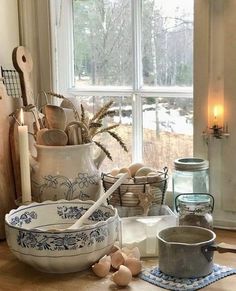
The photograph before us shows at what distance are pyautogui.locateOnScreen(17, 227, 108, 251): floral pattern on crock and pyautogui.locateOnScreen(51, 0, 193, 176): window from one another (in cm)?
51

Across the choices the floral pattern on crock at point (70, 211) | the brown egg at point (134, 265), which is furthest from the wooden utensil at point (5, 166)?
the brown egg at point (134, 265)

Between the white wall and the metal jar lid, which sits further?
the white wall

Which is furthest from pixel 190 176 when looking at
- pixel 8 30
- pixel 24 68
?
pixel 8 30

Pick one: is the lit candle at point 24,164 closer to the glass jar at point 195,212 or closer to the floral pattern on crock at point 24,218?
the floral pattern on crock at point 24,218

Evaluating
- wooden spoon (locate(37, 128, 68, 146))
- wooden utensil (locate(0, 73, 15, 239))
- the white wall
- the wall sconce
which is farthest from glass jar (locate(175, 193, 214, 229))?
the white wall

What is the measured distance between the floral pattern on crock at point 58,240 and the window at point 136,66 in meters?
0.51

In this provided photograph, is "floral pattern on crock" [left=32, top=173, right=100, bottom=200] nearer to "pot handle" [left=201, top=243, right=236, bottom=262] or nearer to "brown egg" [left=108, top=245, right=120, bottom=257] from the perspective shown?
"brown egg" [left=108, top=245, right=120, bottom=257]

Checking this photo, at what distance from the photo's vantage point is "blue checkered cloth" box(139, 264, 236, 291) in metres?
1.04

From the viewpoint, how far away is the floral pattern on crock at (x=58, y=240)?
1076 millimetres

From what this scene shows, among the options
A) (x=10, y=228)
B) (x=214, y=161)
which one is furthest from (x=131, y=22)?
(x=10, y=228)

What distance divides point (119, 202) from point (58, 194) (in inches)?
6.4

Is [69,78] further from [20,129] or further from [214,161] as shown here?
[214,161]

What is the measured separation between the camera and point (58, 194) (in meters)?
1.32

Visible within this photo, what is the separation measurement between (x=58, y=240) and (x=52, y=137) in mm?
332
